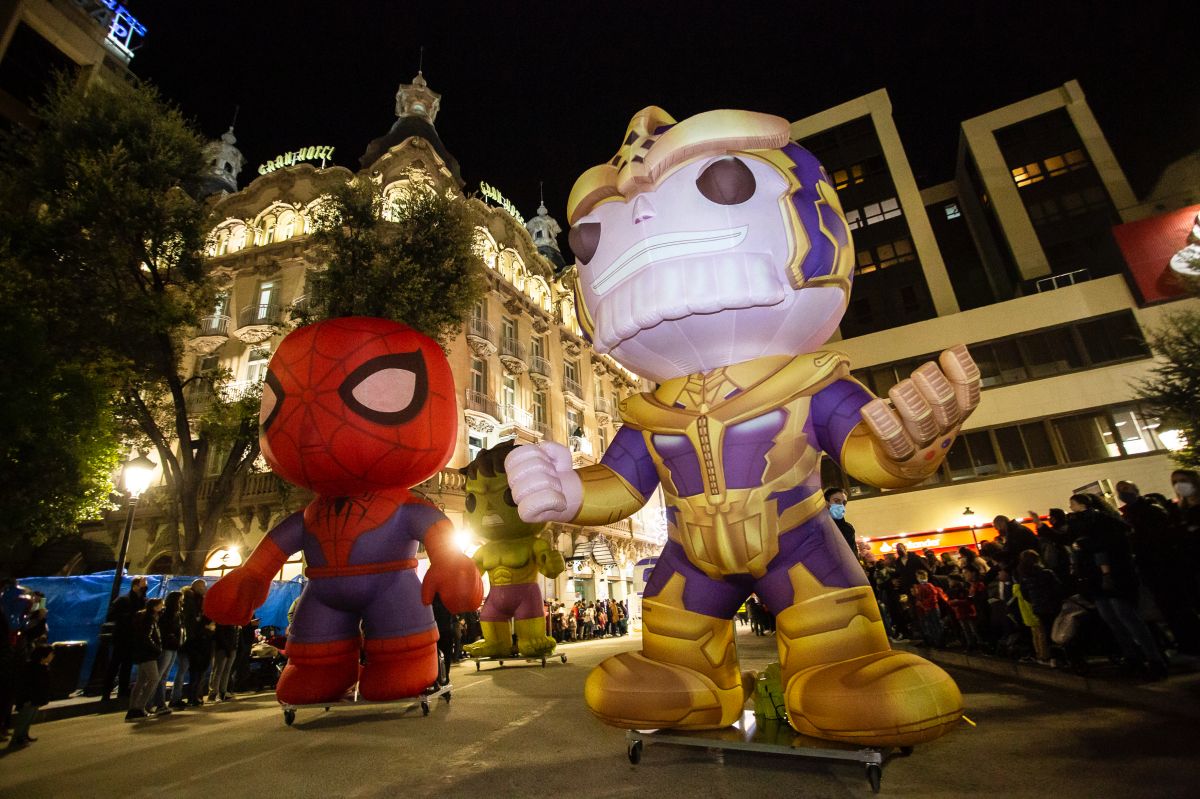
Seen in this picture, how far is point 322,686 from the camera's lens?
4293mm

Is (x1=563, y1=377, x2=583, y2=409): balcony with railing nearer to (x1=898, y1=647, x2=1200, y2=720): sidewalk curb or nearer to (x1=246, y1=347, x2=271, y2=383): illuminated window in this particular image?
(x1=246, y1=347, x2=271, y2=383): illuminated window

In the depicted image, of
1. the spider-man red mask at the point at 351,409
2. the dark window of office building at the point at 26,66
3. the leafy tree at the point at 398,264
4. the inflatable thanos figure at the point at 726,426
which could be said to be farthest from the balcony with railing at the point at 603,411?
the inflatable thanos figure at the point at 726,426

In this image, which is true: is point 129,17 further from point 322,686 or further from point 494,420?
point 322,686

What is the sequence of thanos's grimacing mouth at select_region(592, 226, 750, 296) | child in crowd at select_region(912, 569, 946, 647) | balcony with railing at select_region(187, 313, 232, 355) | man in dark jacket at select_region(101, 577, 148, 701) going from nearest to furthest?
thanos's grimacing mouth at select_region(592, 226, 750, 296) < man in dark jacket at select_region(101, 577, 148, 701) < child in crowd at select_region(912, 569, 946, 647) < balcony with railing at select_region(187, 313, 232, 355)

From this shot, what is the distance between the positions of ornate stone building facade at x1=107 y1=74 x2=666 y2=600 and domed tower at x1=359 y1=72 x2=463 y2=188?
72 mm

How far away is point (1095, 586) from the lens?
448 centimetres

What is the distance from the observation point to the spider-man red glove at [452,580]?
4.07 metres

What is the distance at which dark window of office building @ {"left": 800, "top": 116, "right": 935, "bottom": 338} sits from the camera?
79.7 feet

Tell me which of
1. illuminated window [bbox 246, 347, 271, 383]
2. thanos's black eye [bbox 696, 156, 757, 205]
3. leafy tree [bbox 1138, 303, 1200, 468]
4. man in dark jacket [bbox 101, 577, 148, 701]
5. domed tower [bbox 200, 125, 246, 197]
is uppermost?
domed tower [bbox 200, 125, 246, 197]

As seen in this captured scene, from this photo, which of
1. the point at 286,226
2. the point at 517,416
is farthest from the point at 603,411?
the point at 286,226

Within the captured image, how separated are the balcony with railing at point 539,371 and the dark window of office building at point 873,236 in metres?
13.6

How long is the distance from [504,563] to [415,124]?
76.1ft

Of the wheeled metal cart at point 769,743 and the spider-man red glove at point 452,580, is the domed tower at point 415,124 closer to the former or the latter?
the spider-man red glove at point 452,580

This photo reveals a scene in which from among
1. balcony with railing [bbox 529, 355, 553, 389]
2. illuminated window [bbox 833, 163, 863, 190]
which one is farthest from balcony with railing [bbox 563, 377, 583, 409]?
illuminated window [bbox 833, 163, 863, 190]
